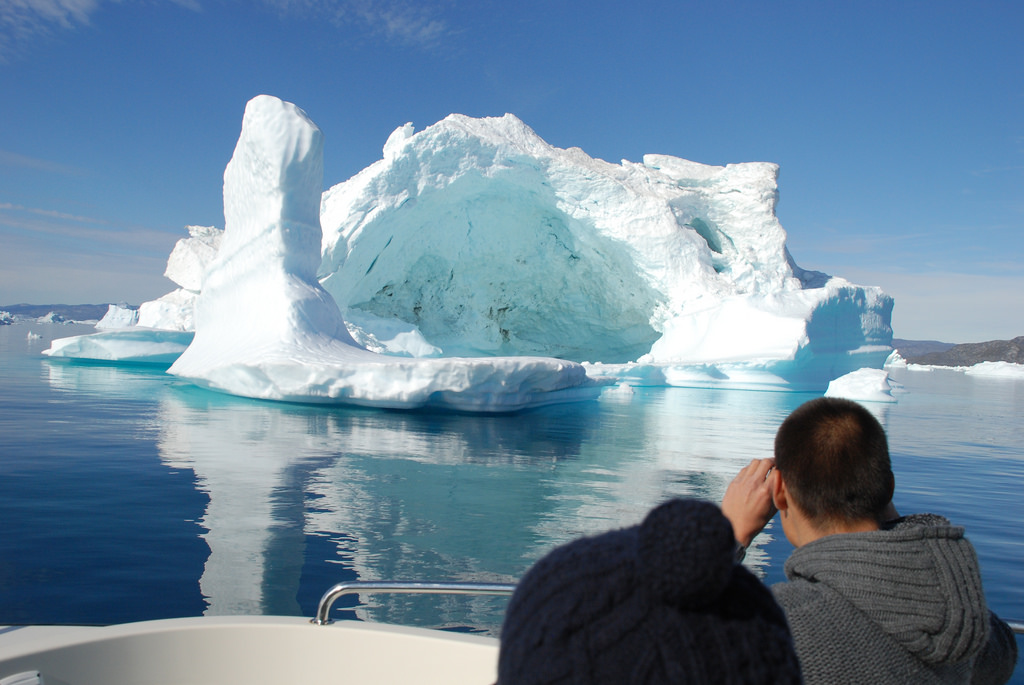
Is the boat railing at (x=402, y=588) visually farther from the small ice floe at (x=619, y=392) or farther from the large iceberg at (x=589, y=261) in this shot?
the large iceberg at (x=589, y=261)

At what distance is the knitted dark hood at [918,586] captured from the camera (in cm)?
93

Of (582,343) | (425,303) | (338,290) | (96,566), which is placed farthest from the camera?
(582,343)

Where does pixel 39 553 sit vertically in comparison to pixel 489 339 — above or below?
below

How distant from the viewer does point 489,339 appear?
21.2 meters

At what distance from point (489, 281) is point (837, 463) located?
19.5m

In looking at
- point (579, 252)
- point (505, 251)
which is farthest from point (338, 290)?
point (579, 252)

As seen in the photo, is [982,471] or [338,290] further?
[338,290]

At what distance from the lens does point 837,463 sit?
1.00 m

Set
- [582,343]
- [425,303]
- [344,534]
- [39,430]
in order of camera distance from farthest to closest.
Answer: [582,343], [425,303], [39,430], [344,534]

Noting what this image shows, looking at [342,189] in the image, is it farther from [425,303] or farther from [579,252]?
[579,252]

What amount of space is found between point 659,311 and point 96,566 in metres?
17.0

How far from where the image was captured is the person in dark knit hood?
22.0 inches

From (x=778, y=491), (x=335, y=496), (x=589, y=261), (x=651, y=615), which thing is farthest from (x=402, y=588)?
(x=589, y=261)

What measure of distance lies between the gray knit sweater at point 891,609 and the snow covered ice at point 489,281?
26.8 ft
